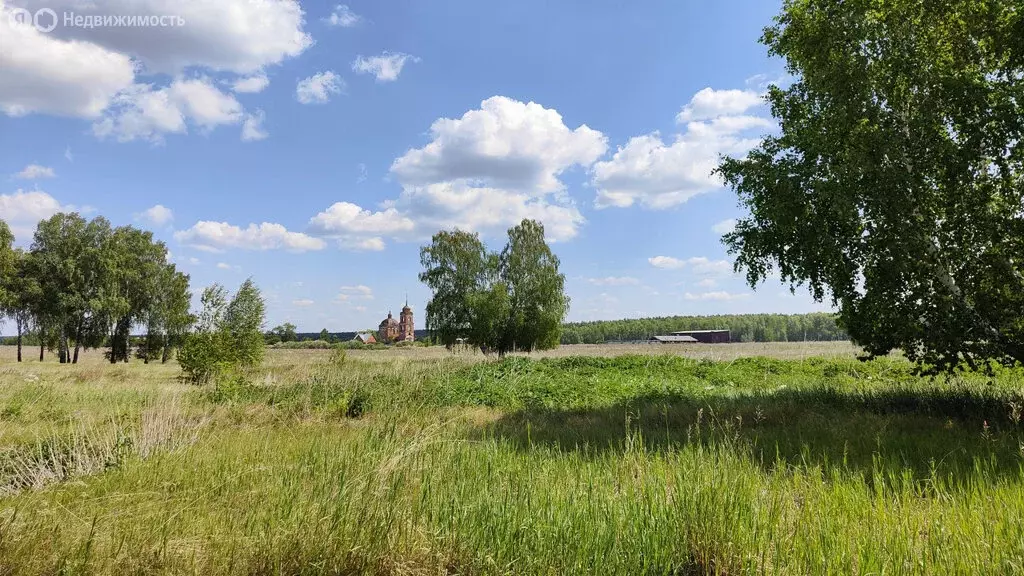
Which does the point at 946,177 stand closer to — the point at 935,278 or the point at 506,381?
the point at 935,278

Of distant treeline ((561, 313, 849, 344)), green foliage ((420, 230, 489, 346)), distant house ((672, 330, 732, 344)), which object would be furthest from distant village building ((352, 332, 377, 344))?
green foliage ((420, 230, 489, 346))

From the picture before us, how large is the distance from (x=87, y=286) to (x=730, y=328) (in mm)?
170298

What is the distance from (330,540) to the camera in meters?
3.13

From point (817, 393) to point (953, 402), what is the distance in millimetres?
2866

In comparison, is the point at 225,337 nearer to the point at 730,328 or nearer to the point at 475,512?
the point at 475,512

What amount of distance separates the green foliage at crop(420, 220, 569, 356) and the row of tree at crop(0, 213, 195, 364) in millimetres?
28360

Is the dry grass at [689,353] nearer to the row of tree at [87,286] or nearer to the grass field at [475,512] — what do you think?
the row of tree at [87,286]

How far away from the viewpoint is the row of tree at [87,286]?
40438mm

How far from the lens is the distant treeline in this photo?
15750 centimetres

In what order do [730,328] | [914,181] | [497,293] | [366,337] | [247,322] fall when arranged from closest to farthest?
[914,181], [247,322], [497,293], [366,337], [730,328]

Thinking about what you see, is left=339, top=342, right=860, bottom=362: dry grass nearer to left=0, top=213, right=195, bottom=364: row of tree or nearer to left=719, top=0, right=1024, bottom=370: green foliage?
left=0, top=213, right=195, bottom=364: row of tree

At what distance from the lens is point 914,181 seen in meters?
9.46

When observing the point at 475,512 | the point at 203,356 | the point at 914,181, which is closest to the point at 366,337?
the point at 203,356

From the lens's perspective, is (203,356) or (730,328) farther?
(730,328)
